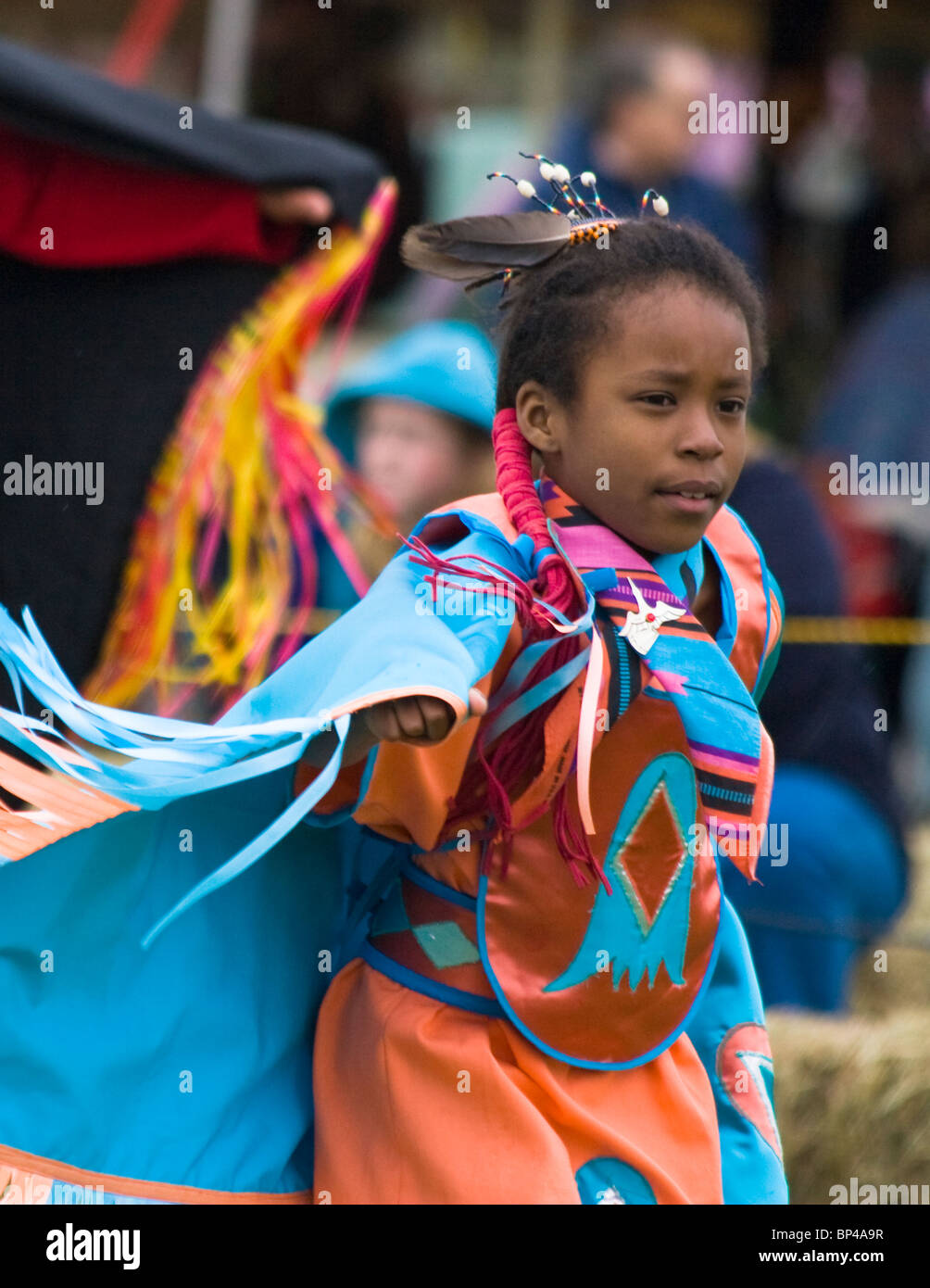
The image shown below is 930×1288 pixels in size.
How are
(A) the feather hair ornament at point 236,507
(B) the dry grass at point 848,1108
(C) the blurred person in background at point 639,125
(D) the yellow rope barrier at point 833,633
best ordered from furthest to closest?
(C) the blurred person in background at point 639,125 < (D) the yellow rope barrier at point 833,633 < (B) the dry grass at point 848,1108 < (A) the feather hair ornament at point 236,507

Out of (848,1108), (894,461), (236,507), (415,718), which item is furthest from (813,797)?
(415,718)

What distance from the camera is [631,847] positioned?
1.76 m

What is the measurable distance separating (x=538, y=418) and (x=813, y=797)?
2.02m

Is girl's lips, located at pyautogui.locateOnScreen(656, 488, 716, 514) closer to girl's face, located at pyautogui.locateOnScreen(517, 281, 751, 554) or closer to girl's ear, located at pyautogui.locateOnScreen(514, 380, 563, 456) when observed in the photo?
girl's face, located at pyautogui.locateOnScreen(517, 281, 751, 554)

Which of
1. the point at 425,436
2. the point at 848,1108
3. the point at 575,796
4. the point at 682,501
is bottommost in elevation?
the point at 848,1108

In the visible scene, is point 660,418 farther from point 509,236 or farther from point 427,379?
point 427,379

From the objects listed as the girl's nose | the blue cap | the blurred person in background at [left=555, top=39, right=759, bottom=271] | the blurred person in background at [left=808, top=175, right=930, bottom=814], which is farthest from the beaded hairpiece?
the blurred person in background at [left=808, top=175, right=930, bottom=814]

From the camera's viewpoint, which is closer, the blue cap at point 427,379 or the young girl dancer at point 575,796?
the young girl dancer at point 575,796

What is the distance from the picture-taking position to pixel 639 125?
4.68 m

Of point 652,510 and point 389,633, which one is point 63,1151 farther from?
point 652,510

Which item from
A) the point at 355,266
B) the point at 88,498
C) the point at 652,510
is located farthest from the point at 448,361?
the point at 652,510

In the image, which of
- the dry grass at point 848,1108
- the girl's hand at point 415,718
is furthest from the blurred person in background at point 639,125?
the girl's hand at point 415,718

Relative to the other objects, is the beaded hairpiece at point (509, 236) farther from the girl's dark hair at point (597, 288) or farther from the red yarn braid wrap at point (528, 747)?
the red yarn braid wrap at point (528, 747)

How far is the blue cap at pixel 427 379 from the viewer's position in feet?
12.3
